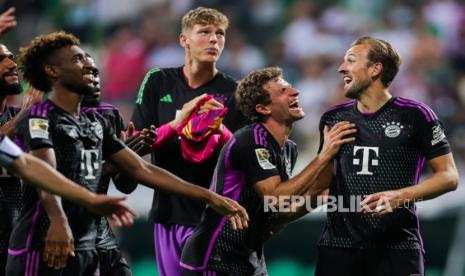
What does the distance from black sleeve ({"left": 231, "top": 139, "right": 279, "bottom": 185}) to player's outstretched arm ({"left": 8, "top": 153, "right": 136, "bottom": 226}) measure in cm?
134

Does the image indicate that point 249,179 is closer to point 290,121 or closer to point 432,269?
point 290,121

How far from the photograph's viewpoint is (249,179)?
20.2ft

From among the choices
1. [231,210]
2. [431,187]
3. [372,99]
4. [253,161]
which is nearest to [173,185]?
[231,210]

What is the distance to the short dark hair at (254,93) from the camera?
6.52 meters

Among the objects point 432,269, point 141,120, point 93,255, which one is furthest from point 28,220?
point 432,269

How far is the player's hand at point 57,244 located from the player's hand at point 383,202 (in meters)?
1.77

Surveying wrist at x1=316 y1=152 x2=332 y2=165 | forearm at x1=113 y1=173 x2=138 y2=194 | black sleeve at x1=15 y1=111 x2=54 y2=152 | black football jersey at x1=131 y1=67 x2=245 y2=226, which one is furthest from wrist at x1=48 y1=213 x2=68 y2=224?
black football jersey at x1=131 y1=67 x2=245 y2=226

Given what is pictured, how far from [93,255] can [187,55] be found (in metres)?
2.17

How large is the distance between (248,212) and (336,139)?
28.6 inches

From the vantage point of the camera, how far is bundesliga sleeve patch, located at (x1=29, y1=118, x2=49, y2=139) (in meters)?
5.38

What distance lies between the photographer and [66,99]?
18.5ft

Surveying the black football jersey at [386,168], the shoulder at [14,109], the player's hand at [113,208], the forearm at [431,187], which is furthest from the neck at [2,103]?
the forearm at [431,187]

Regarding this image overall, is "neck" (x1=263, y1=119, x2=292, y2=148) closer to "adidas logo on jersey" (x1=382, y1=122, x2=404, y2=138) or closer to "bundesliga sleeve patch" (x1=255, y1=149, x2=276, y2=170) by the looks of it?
"bundesliga sleeve patch" (x1=255, y1=149, x2=276, y2=170)

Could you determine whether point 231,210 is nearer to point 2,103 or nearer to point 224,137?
point 224,137
